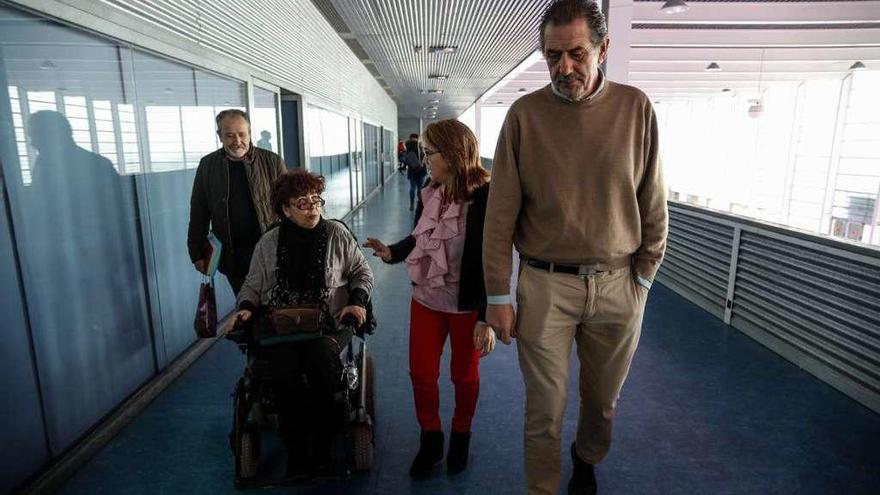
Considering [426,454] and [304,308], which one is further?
[426,454]

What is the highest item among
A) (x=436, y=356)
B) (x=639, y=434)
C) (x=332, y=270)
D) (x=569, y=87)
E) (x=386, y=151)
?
Result: (x=386, y=151)

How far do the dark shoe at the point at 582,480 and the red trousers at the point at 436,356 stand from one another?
51cm

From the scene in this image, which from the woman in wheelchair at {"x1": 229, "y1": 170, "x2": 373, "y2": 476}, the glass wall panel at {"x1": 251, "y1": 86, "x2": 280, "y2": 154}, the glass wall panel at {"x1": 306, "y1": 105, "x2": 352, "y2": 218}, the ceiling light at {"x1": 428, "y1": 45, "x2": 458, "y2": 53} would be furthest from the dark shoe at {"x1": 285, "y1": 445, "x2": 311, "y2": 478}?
the ceiling light at {"x1": 428, "y1": 45, "x2": 458, "y2": 53}

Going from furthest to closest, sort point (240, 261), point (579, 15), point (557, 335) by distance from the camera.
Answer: point (240, 261)
point (557, 335)
point (579, 15)

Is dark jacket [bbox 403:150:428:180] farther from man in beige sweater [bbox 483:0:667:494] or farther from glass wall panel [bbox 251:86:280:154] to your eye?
man in beige sweater [bbox 483:0:667:494]

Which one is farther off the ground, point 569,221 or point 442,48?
point 442,48

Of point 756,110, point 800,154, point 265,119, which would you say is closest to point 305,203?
point 265,119

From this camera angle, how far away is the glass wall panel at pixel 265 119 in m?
4.62

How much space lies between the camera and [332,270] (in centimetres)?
232

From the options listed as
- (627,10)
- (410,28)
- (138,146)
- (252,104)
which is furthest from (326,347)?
(410,28)

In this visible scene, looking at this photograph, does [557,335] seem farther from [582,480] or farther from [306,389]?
[306,389]

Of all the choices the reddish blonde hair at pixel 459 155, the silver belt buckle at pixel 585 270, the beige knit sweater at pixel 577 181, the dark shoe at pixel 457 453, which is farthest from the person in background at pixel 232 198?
the silver belt buckle at pixel 585 270

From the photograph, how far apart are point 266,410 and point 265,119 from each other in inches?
138

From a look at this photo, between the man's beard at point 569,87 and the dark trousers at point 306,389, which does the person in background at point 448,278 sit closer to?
the dark trousers at point 306,389
